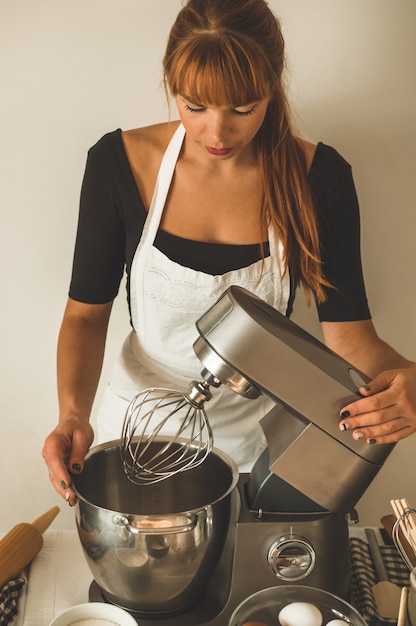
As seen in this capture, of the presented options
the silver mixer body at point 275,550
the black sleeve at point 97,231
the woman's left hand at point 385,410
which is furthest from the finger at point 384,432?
the black sleeve at point 97,231

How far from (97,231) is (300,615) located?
2.36 ft

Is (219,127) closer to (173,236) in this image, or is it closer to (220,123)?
(220,123)

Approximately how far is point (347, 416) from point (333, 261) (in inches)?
19.6

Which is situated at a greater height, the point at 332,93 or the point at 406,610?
the point at 332,93

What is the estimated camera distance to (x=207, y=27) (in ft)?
Answer: 3.24

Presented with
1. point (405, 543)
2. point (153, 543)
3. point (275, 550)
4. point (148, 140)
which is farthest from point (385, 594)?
point (148, 140)

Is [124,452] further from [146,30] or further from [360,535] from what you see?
[146,30]

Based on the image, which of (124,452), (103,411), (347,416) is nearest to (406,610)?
(347,416)

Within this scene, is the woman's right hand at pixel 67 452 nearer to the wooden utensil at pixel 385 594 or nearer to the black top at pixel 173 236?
the black top at pixel 173 236

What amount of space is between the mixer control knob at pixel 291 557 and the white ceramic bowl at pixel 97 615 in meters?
0.18

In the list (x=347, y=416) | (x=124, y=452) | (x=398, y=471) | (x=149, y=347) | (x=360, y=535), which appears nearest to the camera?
(x=347, y=416)

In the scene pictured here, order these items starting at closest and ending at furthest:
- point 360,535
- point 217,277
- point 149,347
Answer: point 360,535 → point 217,277 → point 149,347

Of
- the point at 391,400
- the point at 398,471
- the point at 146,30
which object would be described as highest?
the point at 146,30

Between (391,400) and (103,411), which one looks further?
(103,411)
